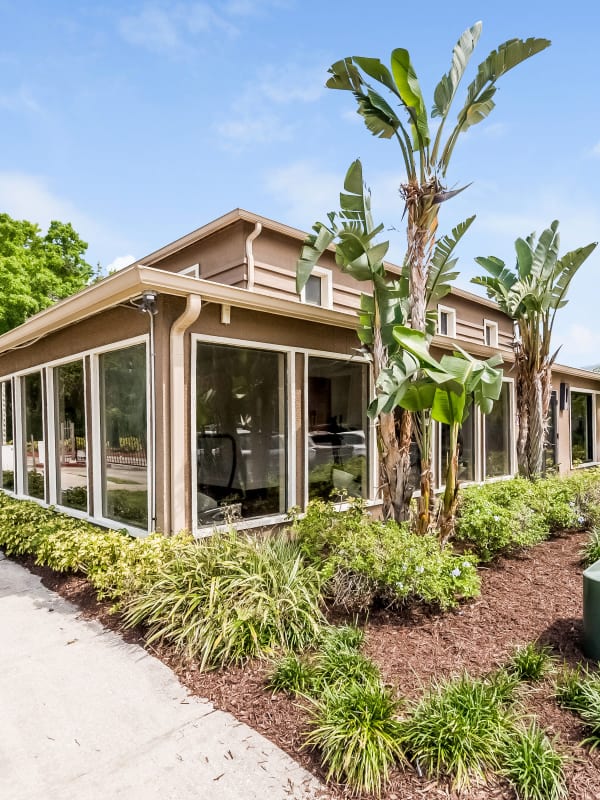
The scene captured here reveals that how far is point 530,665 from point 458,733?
101 cm

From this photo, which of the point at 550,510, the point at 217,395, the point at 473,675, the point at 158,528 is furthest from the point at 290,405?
the point at 550,510

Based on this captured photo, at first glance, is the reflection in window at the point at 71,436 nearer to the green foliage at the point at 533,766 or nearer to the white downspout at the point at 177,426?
the white downspout at the point at 177,426

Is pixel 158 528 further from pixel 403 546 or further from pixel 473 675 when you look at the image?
pixel 473 675

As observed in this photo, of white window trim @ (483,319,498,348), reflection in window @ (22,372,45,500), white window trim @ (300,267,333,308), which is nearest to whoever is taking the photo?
reflection in window @ (22,372,45,500)

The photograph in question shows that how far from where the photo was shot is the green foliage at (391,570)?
13.5ft

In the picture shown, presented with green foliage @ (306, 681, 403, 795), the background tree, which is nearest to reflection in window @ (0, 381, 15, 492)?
green foliage @ (306, 681, 403, 795)

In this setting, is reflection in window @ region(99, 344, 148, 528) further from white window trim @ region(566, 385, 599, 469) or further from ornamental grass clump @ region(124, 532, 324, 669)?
white window trim @ region(566, 385, 599, 469)

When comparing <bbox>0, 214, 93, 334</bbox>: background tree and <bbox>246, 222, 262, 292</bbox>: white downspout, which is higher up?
<bbox>0, 214, 93, 334</bbox>: background tree

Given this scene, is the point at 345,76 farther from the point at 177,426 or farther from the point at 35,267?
the point at 35,267

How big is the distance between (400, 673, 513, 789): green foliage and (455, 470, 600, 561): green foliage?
311 centimetres

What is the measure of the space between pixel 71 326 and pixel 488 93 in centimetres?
572

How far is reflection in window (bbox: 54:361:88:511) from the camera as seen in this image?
6.38m

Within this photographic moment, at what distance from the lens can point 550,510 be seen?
6.86m

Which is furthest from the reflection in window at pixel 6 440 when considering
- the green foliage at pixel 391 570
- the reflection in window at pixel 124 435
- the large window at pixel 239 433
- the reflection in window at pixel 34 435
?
the green foliage at pixel 391 570
